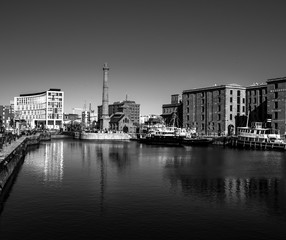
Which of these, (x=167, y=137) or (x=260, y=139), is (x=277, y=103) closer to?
(x=260, y=139)

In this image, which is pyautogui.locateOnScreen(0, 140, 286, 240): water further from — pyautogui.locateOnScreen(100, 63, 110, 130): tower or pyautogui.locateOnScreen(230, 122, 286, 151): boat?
pyautogui.locateOnScreen(100, 63, 110, 130): tower

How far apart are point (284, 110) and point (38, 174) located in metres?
93.8

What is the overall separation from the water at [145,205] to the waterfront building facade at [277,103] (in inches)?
2791

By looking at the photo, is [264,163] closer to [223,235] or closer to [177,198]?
[177,198]

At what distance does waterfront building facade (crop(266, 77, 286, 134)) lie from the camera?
394 feet

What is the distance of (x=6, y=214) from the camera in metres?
30.7

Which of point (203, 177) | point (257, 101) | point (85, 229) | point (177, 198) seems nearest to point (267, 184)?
point (203, 177)

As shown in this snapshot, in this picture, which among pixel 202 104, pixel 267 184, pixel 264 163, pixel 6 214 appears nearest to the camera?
pixel 6 214

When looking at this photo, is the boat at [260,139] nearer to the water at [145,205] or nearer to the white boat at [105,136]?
the water at [145,205]

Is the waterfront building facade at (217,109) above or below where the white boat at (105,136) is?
above

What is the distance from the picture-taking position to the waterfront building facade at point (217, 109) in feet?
476

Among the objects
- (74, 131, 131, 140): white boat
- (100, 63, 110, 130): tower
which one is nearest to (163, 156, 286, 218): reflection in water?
(74, 131, 131, 140): white boat

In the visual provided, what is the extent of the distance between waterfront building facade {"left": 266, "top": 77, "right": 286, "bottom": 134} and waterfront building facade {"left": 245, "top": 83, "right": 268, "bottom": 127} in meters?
19.3

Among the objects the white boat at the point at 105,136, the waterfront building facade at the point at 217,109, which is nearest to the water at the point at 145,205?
the waterfront building facade at the point at 217,109
